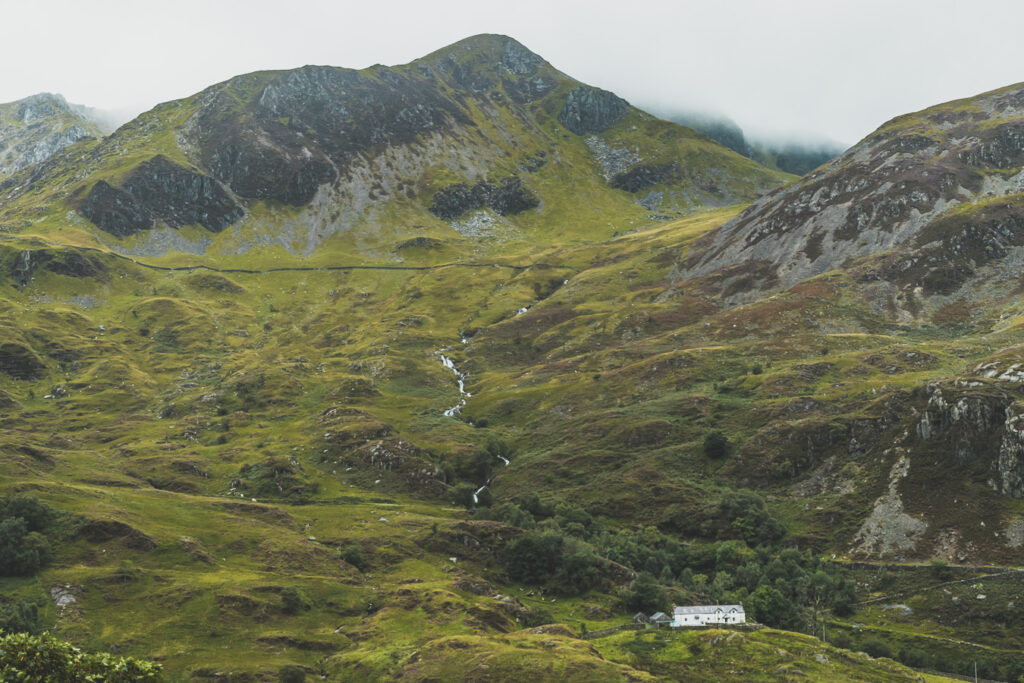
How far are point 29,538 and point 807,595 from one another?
121333mm

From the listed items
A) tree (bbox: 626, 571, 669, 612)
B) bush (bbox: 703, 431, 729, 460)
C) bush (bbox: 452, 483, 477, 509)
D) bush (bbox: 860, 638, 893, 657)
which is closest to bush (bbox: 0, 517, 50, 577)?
bush (bbox: 452, 483, 477, 509)

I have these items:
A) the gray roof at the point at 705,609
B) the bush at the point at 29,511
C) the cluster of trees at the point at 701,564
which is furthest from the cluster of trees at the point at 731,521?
the bush at the point at 29,511

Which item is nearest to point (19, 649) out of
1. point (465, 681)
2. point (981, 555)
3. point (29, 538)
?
point (465, 681)

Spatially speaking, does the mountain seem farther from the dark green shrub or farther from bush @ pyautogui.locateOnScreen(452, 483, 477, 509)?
bush @ pyautogui.locateOnScreen(452, 483, 477, 509)

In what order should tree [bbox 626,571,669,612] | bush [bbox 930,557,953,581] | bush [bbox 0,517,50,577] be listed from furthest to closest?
1. tree [bbox 626,571,669,612]
2. bush [bbox 930,557,953,581]
3. bush [bbox 0,517,50,577]

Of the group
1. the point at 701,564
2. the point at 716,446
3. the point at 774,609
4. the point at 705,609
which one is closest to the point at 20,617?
the point at 705,609

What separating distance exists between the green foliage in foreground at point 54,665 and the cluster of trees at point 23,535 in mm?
84383

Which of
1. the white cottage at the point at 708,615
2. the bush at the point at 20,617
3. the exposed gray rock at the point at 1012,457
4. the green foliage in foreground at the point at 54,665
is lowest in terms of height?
the white cottage at the point at 708,615

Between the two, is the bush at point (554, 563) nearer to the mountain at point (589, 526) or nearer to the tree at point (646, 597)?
the mountain at point (589, 526)

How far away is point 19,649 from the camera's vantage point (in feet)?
103

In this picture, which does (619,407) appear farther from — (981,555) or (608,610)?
(981,555)

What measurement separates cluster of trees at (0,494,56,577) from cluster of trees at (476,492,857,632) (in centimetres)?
7460

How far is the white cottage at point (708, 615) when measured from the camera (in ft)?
325

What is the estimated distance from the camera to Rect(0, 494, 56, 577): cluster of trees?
325 ft
